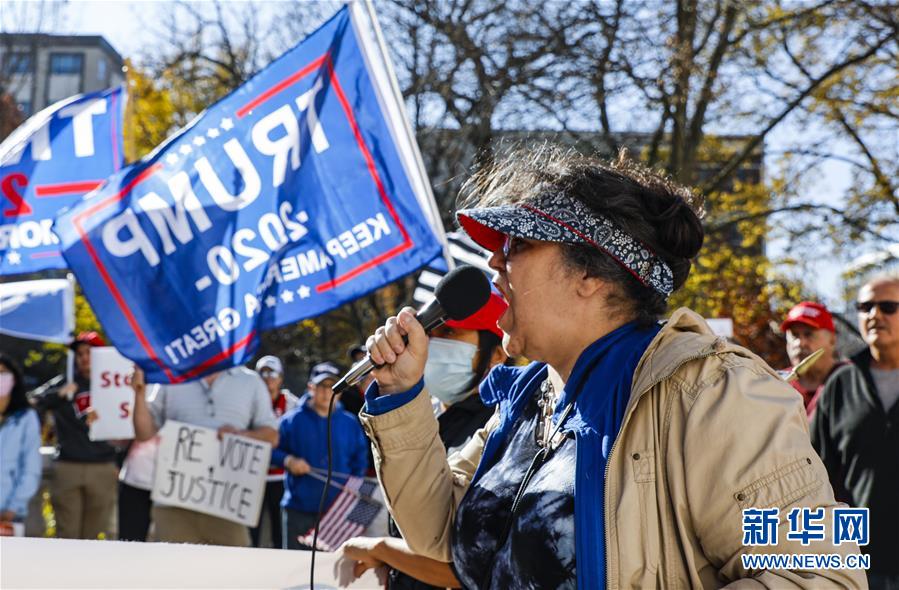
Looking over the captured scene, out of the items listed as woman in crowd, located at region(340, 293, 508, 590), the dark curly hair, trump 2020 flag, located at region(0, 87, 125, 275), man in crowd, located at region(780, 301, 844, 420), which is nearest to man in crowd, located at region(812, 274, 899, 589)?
man in crowd, located at region(780, 301, 844, 420)

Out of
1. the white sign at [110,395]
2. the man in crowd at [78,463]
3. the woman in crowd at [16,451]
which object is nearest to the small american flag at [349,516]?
the woman in crowd at [16,451]

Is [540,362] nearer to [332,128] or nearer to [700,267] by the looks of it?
[332,128]

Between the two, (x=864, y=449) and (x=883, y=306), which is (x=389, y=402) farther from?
(x=883, y=306)

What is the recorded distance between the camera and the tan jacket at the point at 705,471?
1.84 metres

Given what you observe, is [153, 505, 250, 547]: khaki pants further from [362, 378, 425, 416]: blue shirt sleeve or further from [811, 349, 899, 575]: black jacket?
[362, 378, 425, 416]: blue shirt sleeve

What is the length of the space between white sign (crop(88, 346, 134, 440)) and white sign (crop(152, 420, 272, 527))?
1452 mm

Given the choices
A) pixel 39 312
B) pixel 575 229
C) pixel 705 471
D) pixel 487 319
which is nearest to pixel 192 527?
pixel 39 312

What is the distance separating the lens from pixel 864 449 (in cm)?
496

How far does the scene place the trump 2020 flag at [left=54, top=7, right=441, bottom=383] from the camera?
5.30 m

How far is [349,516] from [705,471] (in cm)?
416

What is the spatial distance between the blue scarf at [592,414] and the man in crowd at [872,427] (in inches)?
118

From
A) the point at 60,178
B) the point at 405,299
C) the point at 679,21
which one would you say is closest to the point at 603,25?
the point at 679,21

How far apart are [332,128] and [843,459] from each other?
10.5 feet

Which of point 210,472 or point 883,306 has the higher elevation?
point 883,306
